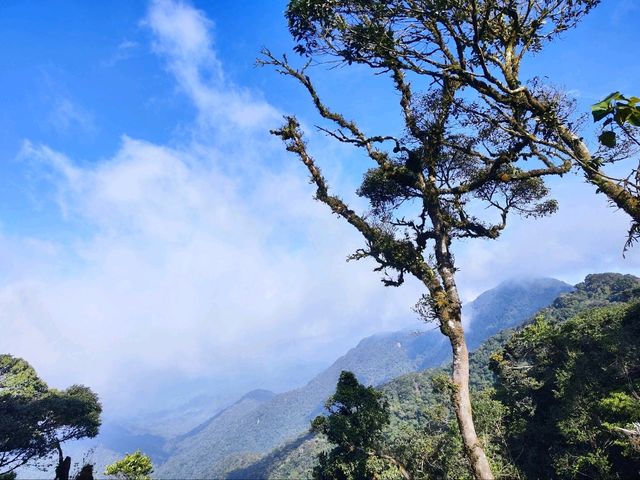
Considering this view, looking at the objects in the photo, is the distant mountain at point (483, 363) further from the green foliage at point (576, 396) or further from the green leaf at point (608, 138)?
the green leaf at point (608, 138)

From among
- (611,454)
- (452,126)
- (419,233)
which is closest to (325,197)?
(419,233)

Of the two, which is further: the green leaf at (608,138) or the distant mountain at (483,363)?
the distant mountain at (483,363)

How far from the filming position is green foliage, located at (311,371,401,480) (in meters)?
20.7

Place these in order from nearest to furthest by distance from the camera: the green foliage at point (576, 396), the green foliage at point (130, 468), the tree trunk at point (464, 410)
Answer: the tree trunk at point (464, 410) → the green foliage at point (130, 468) → the green foliage at point (576, 396)

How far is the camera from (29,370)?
132ft

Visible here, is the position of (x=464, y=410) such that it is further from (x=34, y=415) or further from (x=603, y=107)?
(x=34, y=415)

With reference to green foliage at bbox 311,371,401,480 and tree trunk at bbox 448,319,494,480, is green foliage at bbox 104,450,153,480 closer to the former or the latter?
green foliage at bbox 311,371,401,480

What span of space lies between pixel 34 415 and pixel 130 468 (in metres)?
20.7

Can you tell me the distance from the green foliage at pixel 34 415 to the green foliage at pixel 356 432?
101 feet

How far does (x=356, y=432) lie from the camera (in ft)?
67.5

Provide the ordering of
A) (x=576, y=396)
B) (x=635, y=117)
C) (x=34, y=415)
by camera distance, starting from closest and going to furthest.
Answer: (x=635, y=117) < (x=576, y=396) < (x=34, y=415)

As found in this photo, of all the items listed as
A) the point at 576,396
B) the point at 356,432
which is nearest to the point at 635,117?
the point at 356,432

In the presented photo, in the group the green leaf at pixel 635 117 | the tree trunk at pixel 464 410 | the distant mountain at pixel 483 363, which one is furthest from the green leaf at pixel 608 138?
the distant mountain at pixel 483 363

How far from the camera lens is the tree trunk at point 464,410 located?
8.99 meters
